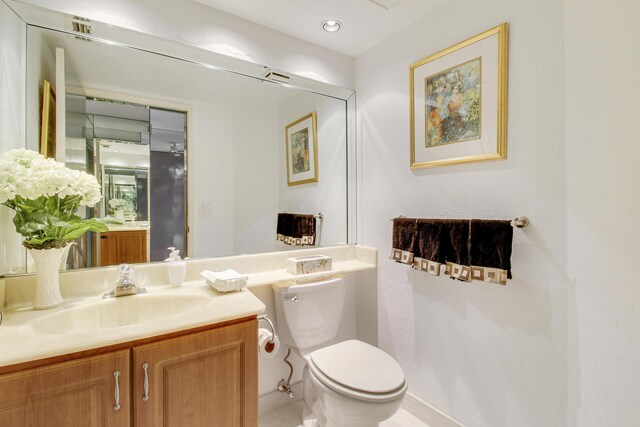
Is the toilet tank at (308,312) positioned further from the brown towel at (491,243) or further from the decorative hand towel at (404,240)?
the brown towel at (491,243)

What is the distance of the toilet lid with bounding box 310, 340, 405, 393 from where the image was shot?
1.23 m

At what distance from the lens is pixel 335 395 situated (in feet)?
4.05

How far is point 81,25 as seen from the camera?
126cm

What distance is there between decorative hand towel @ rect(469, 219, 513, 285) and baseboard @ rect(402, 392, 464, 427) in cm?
79

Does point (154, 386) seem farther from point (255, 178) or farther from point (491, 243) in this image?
point (491, 243)

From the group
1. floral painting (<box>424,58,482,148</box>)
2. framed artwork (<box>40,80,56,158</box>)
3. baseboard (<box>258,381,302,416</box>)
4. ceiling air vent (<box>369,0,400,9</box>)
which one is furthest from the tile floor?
ceiling air vent (<box>369,0,400,9</box>)

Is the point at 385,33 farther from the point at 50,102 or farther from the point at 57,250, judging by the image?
the point at 57,250

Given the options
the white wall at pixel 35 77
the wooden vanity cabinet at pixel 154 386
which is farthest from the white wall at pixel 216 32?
the wooden vanity cabinet at pixel 154 386

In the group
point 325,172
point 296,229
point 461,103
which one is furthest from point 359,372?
point 461,103

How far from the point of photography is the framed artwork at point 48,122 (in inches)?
48.6

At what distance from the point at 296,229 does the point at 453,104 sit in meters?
1.13

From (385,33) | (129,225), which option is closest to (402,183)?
(385,33)

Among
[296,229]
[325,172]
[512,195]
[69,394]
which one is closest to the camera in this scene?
[69,394]

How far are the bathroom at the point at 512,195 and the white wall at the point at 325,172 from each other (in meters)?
0.14
